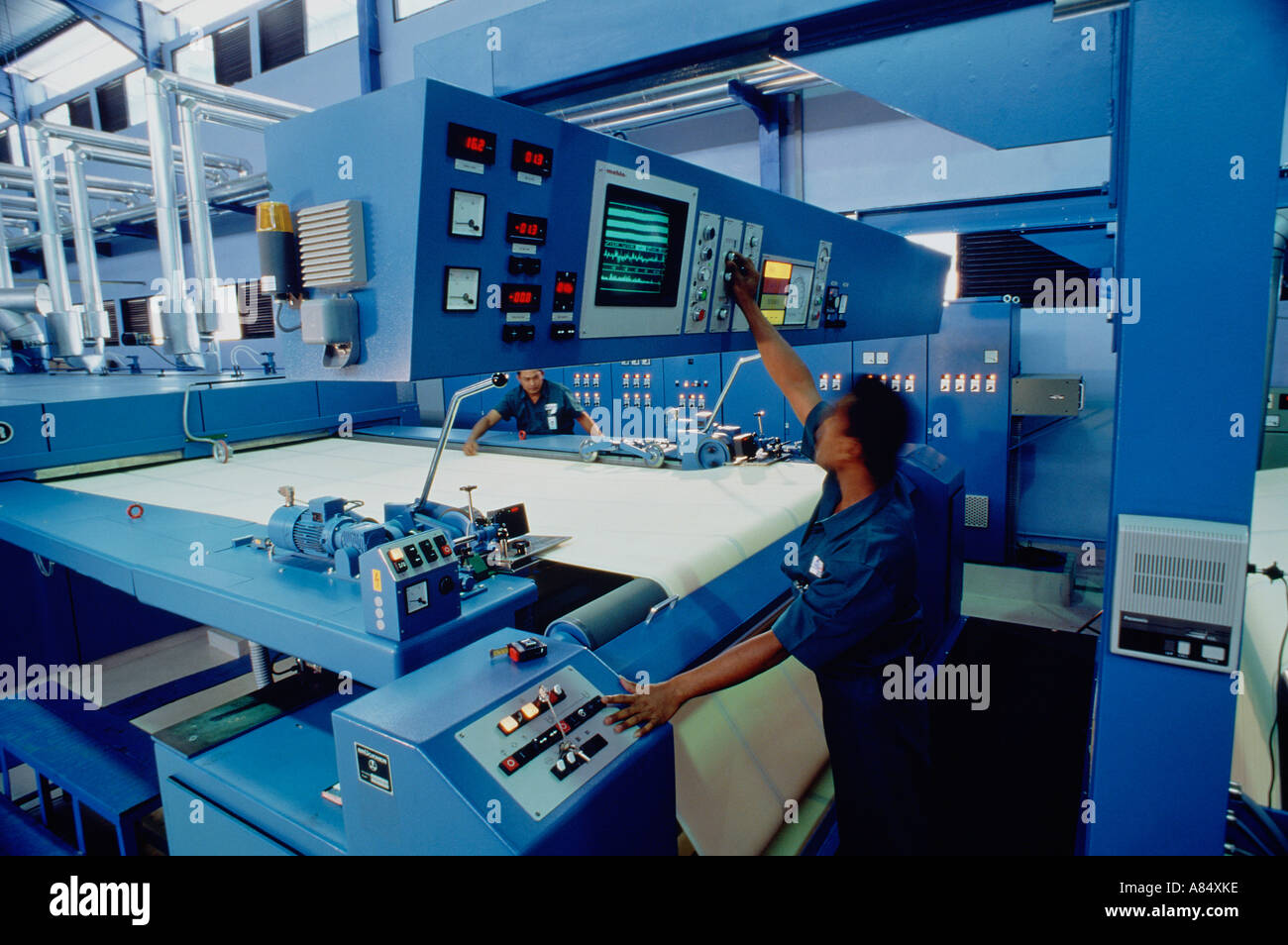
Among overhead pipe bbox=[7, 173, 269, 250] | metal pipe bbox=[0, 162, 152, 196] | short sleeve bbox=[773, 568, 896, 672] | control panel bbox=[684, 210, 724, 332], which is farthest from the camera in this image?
metal pipe bbox=[0, 162, 152, 196]

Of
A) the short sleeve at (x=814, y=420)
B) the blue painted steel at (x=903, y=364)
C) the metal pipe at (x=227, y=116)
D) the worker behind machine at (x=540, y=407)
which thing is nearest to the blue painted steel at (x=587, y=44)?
the short sleeve at (x=814, y=420)

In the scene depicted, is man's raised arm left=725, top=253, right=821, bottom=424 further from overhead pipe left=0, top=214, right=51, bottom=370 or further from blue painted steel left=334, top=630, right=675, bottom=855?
overhead pipe left=0, top=214, right=51, bottom=370

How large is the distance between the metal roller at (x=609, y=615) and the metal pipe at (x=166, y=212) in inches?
127

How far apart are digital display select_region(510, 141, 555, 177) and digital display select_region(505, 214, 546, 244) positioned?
0.08 metres

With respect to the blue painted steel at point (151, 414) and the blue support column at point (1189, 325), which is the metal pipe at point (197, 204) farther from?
the blue support column at point (1189, 325)

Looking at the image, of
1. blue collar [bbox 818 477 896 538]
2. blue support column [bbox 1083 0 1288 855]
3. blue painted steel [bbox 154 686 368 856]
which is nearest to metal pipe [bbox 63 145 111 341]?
blue painted steel [bbox 154 686 368 856]

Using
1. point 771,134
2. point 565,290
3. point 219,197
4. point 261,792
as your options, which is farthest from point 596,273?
point 219,197

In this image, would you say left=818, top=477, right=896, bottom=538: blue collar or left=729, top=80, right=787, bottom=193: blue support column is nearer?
left=818, top=477, right=896, bottom=538: blue collar

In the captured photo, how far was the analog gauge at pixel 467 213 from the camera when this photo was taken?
1.22 metres

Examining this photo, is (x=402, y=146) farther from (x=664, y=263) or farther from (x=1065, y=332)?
(x=1065, y=332)

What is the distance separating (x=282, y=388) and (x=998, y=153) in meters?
4.99

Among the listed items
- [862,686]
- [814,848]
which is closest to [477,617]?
[862,686]

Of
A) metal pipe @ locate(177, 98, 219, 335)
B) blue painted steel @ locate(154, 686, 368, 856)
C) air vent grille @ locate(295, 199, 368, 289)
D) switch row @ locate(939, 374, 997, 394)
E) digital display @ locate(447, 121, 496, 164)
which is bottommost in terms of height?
blue painted steel @ locate(154, 686, 368, 856)

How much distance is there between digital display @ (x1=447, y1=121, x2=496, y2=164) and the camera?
3.86 feet
